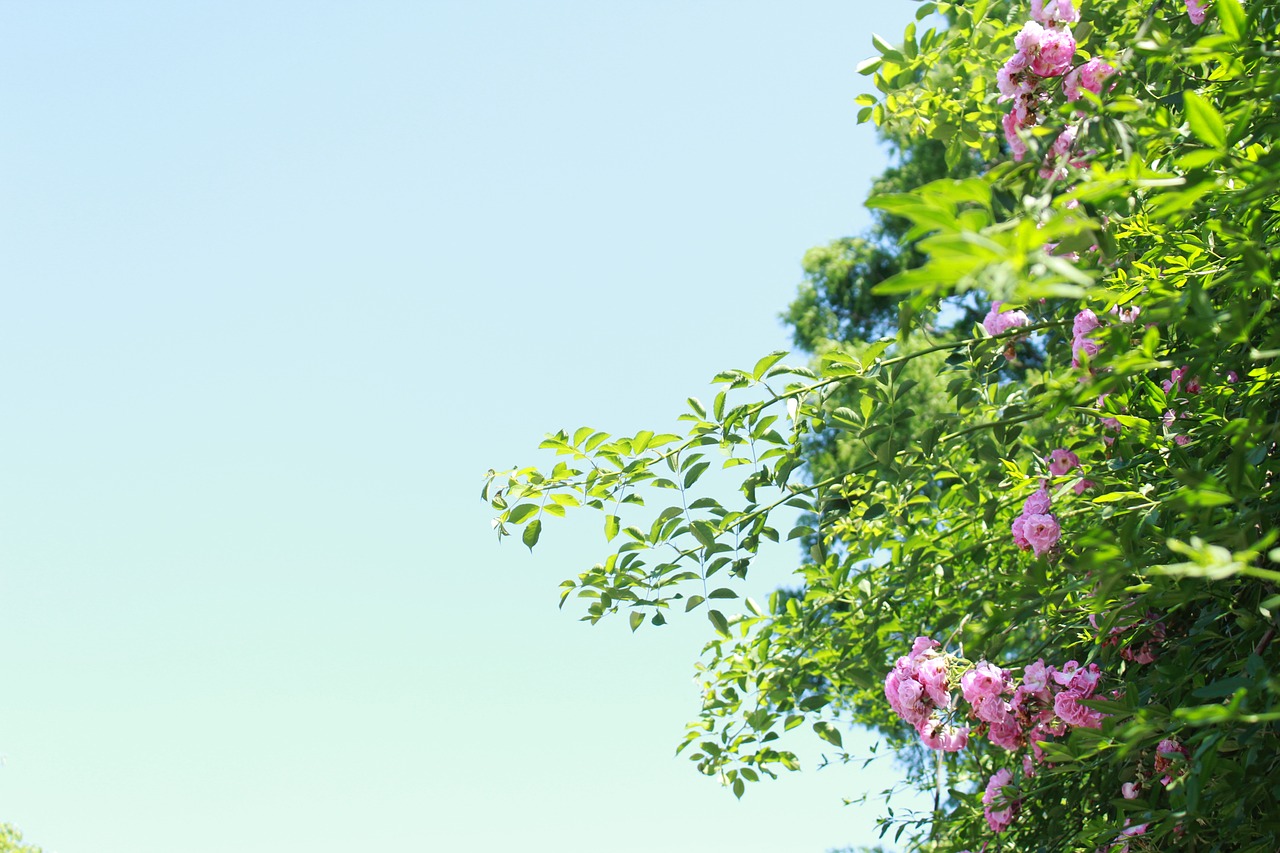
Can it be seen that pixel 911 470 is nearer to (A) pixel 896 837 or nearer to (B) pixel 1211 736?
(B) pixel 1211 736

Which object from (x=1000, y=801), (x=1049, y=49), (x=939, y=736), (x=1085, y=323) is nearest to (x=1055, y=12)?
(x=1049, y=49)

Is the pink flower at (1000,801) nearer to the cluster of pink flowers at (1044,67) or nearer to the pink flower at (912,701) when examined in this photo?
the pink flower at (912,701)

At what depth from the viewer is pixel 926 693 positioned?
2.94 metres

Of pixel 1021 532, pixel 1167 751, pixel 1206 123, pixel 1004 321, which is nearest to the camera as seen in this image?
pixel 1206 123

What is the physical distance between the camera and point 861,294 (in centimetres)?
1488

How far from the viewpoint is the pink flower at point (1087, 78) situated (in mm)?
2484

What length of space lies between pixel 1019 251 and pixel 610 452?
1699 millimetres

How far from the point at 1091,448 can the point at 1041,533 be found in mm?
528

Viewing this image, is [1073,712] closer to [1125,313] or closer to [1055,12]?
[1125,313]

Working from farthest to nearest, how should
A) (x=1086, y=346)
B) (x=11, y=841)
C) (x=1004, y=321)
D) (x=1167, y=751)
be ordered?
(x=11, y=841), (x=1004, y=321), (x=1086, y=346), (x=1167, y=751)

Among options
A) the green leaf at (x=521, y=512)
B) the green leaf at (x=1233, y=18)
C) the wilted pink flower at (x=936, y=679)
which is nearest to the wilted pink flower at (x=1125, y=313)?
the wilted pink flower at (x=936, y=679)

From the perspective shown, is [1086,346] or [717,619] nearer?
[1086,346]

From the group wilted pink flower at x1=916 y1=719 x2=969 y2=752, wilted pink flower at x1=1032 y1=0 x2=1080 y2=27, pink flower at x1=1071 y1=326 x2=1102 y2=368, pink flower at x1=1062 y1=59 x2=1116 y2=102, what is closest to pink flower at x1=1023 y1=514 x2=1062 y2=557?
pink flower at x1=1071 y1=326 x2=1102 y2=368

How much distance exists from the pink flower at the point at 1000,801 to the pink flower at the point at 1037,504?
0.78 metres
